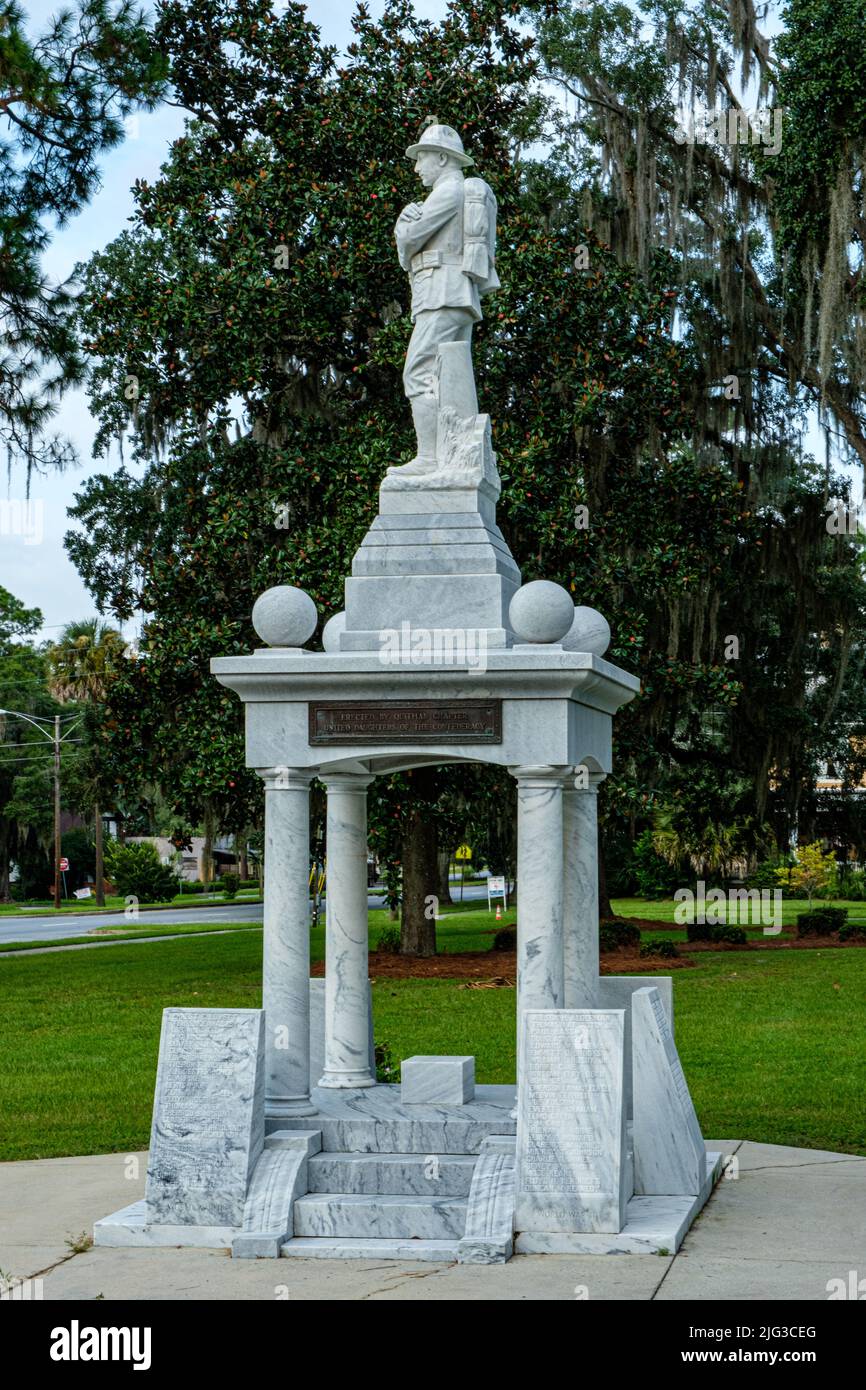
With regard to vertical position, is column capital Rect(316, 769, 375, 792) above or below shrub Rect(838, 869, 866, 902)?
above

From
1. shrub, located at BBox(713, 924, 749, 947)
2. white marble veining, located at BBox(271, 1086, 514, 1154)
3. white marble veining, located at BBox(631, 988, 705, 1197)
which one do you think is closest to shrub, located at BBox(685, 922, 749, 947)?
shrub, located at BBox(713, 924, 749, 947)

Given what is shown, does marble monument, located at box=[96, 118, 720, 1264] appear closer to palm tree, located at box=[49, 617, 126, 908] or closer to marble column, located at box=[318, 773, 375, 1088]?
marble column, located at box=[318, 773, 375, 1088]

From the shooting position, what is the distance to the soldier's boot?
985 centimetres

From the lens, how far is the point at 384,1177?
864 cm

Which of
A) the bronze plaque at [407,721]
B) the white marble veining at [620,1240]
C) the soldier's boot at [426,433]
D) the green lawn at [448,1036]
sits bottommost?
the green lawn at [448,1036]

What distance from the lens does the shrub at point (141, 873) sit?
5422 centimetres

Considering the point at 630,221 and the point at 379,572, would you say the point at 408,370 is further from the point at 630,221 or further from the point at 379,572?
the point at 630,221

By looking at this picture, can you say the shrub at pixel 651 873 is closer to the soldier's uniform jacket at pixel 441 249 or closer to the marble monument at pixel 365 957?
the marble monument at pixel 365 957

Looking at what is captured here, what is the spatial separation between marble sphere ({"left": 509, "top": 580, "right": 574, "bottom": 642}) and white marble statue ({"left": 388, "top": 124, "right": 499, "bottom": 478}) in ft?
4.58

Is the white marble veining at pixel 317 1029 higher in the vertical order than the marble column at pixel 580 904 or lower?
lower

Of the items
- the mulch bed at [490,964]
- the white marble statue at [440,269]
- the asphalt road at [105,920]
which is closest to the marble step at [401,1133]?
the white marble statue at [440,269]

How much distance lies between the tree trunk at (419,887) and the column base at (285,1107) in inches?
559

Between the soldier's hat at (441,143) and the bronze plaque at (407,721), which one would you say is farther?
the soldier's hat at (441,143)

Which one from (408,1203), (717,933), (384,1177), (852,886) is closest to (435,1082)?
(384,1177)
